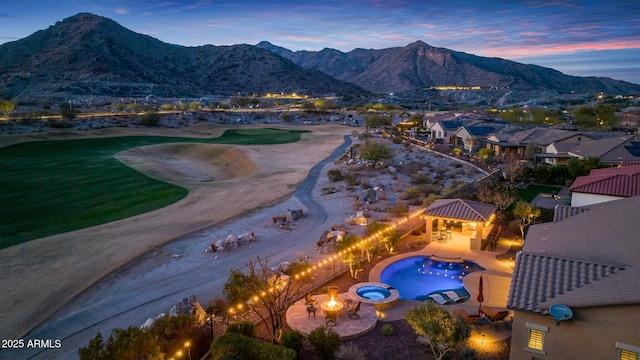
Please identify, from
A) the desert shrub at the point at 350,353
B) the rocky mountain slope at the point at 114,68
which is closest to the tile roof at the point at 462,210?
the desert shrub at the point at 350,353

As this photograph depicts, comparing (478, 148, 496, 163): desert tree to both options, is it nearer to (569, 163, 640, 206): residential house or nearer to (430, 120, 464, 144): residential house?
(430, 120, 464, 144): residential house

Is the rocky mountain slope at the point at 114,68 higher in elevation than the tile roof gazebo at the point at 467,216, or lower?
higher

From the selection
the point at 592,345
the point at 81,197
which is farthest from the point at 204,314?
the point at 81,197

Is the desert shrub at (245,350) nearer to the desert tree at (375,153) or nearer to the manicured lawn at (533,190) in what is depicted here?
the manicured lawn at (533,190)

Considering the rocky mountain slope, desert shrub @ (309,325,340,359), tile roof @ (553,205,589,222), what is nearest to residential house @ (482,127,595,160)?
tile roof @ (553,205,589,222)

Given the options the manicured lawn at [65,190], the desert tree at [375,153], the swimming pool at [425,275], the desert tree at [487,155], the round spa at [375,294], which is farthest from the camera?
the desert tree at [487,155]

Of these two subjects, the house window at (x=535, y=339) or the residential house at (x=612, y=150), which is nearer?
the house window at (x=535, y=339)
